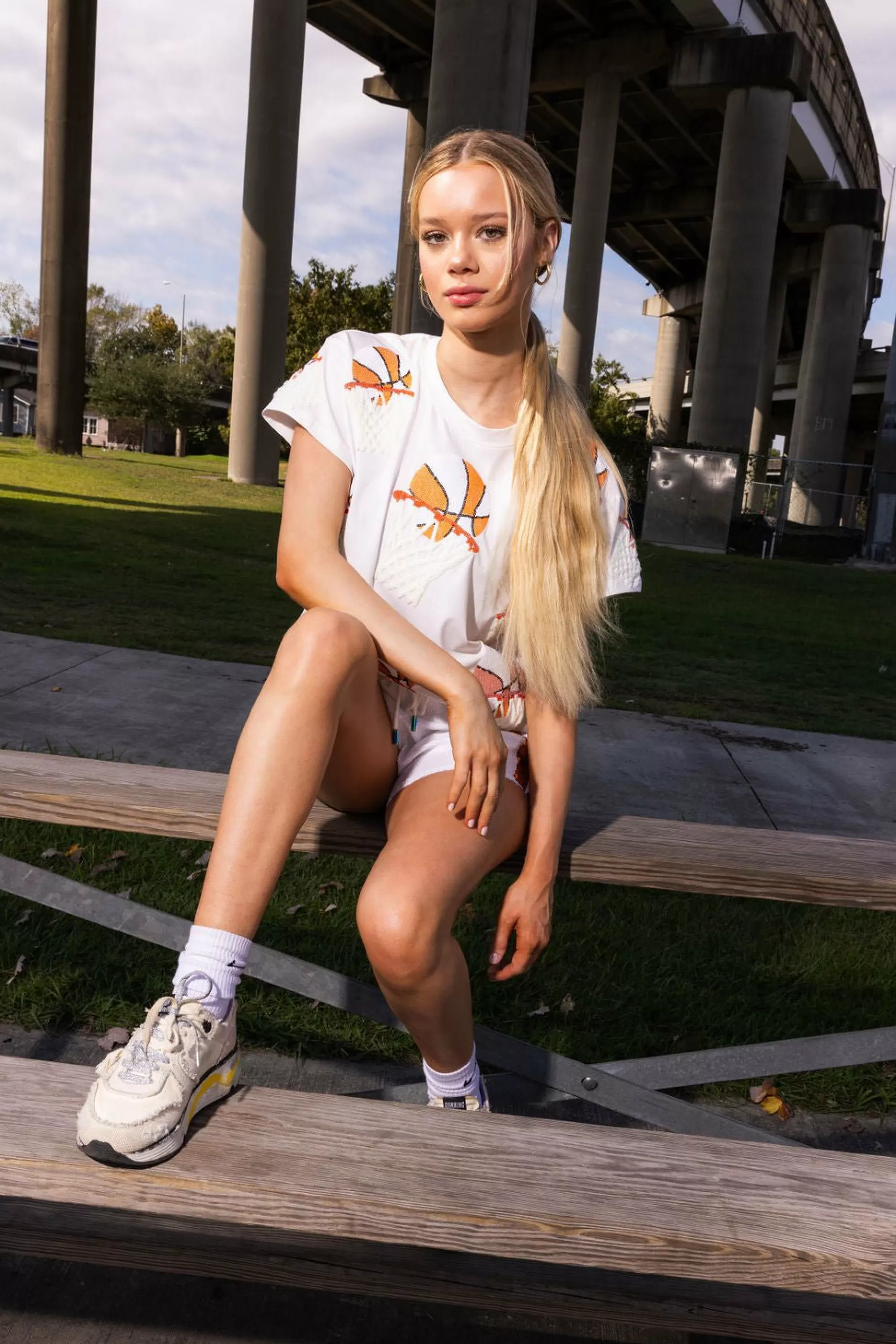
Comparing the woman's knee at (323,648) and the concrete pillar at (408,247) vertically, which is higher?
the concrete pillar at (408,247)

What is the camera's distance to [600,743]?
230 inches

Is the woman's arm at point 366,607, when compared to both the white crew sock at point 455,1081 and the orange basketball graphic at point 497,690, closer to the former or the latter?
the orange basketball graphic at point 497,690

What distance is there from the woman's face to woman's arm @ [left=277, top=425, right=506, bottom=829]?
1.40 feet

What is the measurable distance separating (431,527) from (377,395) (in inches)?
12.5

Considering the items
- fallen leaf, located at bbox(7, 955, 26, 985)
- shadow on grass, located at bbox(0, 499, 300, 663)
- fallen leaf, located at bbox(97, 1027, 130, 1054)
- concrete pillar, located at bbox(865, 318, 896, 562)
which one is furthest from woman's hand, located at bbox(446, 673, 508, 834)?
concrete pillar, located at bbox(865, 318, 896, 562)

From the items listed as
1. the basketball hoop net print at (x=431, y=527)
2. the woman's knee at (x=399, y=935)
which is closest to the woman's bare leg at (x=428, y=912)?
the woman's knee at (x=399, y=935)

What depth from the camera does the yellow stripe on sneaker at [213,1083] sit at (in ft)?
5.11

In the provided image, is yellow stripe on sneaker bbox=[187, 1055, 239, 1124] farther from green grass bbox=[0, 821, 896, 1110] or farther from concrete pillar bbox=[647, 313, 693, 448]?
concrete pillar bbox=[647, 313, 693, 448]

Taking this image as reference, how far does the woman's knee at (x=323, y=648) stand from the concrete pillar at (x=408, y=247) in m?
24.4

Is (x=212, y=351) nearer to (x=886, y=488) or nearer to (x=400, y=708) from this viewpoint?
(x=886, y=488)

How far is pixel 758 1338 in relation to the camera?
184 cm

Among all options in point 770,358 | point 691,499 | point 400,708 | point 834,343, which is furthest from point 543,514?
point 770,358

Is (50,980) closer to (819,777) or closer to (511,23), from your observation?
(819,777)

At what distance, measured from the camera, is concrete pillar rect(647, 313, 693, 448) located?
50.3 meters
